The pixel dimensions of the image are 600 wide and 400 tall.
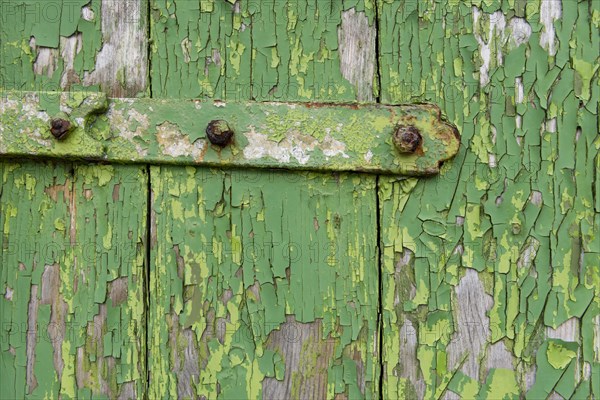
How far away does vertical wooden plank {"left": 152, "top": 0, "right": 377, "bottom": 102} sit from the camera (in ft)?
2.74

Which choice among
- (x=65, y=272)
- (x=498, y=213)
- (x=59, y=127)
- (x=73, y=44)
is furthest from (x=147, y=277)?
(x=498, y=213)

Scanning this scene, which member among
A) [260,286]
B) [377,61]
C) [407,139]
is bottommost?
[260,286]

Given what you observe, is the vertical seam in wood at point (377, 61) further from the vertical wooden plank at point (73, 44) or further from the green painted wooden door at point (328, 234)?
the vertical wooden plank at point (73, 44)

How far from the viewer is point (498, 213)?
823 mm

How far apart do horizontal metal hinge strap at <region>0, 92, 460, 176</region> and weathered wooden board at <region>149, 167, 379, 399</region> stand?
0.03m

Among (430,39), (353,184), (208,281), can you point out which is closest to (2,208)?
(208,281)

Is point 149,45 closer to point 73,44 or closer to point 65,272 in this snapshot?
point 73,44

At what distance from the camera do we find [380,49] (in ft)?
2.75

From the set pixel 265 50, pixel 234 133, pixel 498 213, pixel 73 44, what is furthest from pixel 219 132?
pixel 498 213

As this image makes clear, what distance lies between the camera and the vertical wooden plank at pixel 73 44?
2.78ft

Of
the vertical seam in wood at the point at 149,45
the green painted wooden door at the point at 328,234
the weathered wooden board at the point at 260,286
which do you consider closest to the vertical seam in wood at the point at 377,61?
the green painted wooden door at the point at 328,234

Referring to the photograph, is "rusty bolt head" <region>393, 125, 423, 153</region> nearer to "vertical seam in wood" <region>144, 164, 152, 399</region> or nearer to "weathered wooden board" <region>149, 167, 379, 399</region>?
"weathered wooden board" <region>149, 167, 379, 399</region>

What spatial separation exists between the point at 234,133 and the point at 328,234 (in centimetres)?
17

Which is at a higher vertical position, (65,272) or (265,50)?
(265,50)
